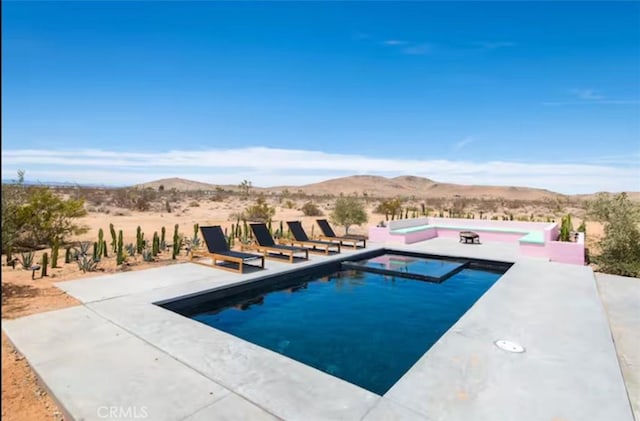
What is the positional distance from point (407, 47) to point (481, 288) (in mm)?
16052

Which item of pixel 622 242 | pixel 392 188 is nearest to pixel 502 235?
pixel 622 242

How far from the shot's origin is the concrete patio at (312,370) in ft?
12.3

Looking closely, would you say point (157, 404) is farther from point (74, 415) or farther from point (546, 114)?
point (546, 114)

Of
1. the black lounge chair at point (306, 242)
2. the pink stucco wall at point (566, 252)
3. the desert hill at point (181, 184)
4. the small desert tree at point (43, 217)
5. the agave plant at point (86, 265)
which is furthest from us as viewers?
the desert hill at point (181, 184)

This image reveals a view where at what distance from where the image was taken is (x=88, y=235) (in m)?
16.4

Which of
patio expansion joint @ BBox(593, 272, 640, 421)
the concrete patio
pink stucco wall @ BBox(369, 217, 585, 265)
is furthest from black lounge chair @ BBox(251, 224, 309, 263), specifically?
patio expansion joint @ BBox(593, 272, 640, 421)

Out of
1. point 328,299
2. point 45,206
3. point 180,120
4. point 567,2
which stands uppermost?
point 567,2

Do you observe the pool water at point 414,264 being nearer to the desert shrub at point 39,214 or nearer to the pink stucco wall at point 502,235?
the pink stucco wall at point 502,235

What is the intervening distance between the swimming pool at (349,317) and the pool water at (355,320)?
1 centimetres

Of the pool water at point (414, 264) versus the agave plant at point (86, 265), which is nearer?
the agave plant at point (86, 265)

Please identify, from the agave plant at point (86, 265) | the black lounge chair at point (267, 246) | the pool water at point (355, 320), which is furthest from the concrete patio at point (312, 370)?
the black lounge chair at point (267, 246)

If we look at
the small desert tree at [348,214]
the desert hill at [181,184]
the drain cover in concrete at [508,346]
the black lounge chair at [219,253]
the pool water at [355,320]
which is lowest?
the pool water at [355,320]

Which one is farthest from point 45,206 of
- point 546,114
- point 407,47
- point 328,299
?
point 546,114

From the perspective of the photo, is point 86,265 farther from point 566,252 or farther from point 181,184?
point 181,184
